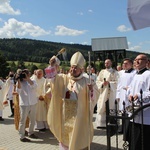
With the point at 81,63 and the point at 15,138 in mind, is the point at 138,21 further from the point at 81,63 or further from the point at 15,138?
the point at 15,138

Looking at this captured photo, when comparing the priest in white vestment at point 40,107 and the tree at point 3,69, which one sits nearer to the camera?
the priest in white vestment at point 40,107

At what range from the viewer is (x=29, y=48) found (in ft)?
315

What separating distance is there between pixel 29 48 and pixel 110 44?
63.8 metres

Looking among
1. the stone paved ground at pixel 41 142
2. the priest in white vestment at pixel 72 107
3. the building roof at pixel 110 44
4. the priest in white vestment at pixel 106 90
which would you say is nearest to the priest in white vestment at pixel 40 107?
the stone paved ground at pixel 41 142

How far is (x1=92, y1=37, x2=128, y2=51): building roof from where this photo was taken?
116 ft

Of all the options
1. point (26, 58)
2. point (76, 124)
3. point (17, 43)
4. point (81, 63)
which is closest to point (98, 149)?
point (76, 124)

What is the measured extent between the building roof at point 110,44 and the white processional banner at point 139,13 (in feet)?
106

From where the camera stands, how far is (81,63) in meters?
5.66

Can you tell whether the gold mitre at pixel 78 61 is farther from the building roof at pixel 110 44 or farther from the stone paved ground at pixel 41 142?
the building roof at pixel 110 44

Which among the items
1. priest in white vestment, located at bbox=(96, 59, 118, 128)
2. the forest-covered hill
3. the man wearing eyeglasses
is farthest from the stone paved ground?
the forest-covered hill

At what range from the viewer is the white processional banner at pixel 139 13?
267 cm

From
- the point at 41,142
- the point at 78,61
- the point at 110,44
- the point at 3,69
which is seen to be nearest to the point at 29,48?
the point at 3,69

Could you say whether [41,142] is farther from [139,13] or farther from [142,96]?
[139,13]

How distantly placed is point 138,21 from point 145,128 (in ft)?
7.94
